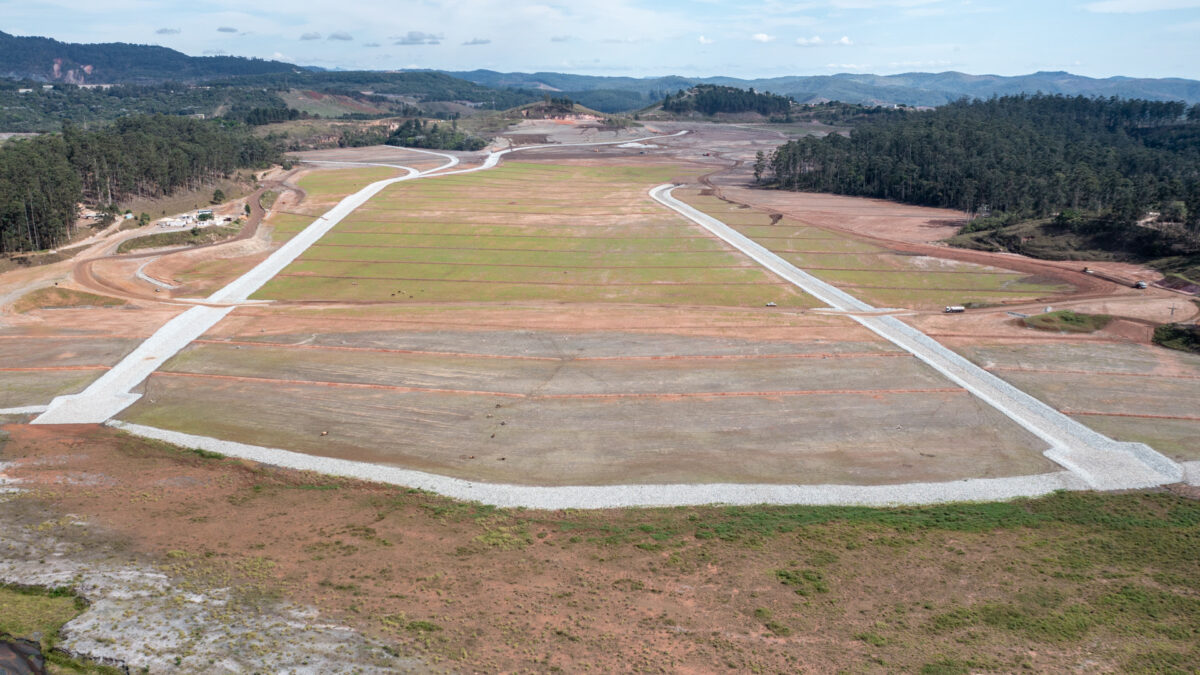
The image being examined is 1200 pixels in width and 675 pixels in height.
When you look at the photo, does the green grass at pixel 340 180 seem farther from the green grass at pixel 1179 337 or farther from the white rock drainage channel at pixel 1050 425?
the green grass at pixel 1179 337

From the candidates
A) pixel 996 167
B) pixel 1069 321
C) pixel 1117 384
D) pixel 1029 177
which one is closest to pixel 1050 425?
pixel 1117 384

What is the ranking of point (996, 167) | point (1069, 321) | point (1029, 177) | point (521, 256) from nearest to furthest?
point (1069, 321) → point (521, 256) → point (1029, 177) → point (996, 167)

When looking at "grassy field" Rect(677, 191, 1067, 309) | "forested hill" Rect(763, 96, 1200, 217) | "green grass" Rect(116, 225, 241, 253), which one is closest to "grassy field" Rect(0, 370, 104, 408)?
"green grass" Rect(116, 225, 241, 253)

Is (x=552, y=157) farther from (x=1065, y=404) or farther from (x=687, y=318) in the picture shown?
(x=1065, y=404)

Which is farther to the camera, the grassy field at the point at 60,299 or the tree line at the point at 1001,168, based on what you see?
the tree line at the point at 1001,168

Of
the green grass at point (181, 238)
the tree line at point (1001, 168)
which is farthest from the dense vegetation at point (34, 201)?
the tree line at point (1001, 168)

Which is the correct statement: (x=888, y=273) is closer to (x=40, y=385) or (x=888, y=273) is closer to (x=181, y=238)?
(x=40, y=385)
